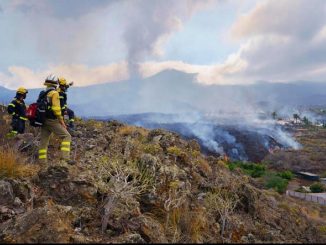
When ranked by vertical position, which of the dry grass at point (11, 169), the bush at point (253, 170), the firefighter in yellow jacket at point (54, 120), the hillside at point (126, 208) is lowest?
the bush at point (253, 170)

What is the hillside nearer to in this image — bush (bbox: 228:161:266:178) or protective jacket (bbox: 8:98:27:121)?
protective jacket (bbox: 8:98:27:121)

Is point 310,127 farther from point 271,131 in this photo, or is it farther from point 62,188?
point 62,188

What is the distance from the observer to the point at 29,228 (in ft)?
13.2

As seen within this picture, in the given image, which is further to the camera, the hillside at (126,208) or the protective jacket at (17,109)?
the protective jacket at (17,109)

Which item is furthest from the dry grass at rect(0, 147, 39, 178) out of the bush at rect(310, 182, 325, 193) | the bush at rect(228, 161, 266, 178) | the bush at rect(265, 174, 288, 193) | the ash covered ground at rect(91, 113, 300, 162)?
the ash covered ground at rect(91, 113, 300, 162)

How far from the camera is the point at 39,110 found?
809 cm

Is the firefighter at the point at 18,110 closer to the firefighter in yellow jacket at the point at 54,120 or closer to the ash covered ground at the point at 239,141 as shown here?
the firefighter in yellow jacket at the point at 54,120

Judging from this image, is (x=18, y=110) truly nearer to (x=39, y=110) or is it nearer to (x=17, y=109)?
(x=17, y=109)

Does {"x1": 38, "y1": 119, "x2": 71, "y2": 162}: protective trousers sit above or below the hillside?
above

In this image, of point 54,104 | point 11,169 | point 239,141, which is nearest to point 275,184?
point 54,104

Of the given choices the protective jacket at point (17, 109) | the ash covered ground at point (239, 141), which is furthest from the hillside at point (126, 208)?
the ash covered ground at point (239, 141)

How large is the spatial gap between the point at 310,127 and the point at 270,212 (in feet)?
373

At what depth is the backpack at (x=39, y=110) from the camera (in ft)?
26.5

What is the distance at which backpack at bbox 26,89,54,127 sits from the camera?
8.06 meters
